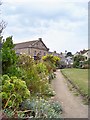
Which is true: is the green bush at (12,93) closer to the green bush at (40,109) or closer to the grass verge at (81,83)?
the green bush at (40,109)

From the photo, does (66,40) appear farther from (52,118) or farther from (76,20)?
(52,118)

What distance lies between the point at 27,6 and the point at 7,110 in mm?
5219

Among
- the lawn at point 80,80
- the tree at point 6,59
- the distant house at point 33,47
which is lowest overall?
the lawn at point 80,80

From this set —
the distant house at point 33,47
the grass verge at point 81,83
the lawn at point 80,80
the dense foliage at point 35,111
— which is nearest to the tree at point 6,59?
the dense foliage at point 35,111

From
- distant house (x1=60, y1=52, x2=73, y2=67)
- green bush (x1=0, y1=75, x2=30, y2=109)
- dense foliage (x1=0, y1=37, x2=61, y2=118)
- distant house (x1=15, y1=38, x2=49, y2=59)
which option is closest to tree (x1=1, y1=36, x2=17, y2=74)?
dense foliage (x1=0, y1=37, x2=61, y2=118)

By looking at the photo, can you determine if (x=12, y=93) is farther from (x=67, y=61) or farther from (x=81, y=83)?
(x=67, y=61)

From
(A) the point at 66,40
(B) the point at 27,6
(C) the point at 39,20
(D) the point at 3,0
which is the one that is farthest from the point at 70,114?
(A) the point at 66,40

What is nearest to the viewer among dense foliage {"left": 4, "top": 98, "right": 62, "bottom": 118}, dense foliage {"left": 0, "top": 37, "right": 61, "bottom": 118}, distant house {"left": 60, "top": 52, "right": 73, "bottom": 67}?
dense foliage {"left": 4, "top": 98, "right": 62, "bottom": 118}

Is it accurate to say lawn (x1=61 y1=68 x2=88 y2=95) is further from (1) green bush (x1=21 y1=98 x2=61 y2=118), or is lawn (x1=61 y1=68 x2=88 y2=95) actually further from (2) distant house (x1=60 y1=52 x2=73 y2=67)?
Answer: (2) distant house (x1=60 y1=52 x2=73 y2=67)

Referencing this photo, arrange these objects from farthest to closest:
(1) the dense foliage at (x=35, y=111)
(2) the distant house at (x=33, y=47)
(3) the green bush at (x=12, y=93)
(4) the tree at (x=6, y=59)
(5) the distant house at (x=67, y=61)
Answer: (5) the distant house at (x=67, y=61)
(2) the distant house at (x=33, y=47)
(4) the tree at (x=6, y=59)
(3) the green bush at (x=12, y=93)
(1) the dense foliage at (x=35, y=111)

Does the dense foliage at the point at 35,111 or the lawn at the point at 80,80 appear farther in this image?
the lawn at the point at 80,80

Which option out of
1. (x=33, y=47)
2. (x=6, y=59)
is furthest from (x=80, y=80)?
(x=33, y=47)

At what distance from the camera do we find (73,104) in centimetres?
776

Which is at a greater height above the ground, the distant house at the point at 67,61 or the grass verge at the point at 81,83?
the distant house at the point at 67,61
